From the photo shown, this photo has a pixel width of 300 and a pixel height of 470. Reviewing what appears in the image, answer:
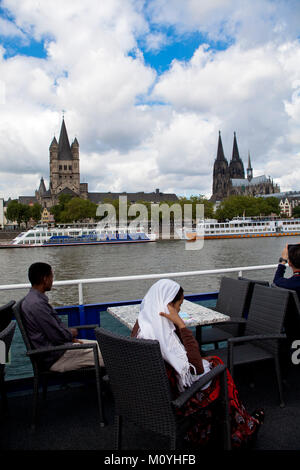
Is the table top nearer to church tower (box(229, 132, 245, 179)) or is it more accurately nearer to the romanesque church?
the romanesque church

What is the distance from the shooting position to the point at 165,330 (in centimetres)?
203

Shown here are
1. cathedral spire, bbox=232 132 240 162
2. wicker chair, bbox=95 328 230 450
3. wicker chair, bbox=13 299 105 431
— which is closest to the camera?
wicker chair, bbox=95 328 230 450

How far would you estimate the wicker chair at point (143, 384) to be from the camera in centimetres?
185

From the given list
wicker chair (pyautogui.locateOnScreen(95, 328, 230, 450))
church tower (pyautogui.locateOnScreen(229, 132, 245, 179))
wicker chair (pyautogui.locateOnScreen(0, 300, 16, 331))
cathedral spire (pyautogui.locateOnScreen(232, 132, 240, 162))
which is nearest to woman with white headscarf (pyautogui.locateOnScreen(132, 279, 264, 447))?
wicker chair (pyautogui.locateOnScreen(95, 328, 230, 450))

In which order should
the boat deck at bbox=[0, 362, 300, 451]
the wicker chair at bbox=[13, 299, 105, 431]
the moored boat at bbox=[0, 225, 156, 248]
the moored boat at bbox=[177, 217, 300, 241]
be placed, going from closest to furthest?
the boat deck at bbox=[0, 362, 300, 451] → the wicker chair at bbox=[13, 299, 105, 431] → the moored boat at bbox=[0, 225, 156, 248] → the moored boat at bbox=[177, 217, 300, 241]

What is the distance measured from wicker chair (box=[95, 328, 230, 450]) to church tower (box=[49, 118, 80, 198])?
114380 millimetres

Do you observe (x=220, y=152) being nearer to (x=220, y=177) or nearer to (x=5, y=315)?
(x=220, y=177)

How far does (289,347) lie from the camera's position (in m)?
3.39

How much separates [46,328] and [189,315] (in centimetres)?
113

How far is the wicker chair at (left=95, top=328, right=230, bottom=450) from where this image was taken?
1.85 metres

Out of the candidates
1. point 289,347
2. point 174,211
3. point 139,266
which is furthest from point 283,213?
point 289,347

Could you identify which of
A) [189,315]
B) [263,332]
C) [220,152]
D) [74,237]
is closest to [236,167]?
[220,152]
